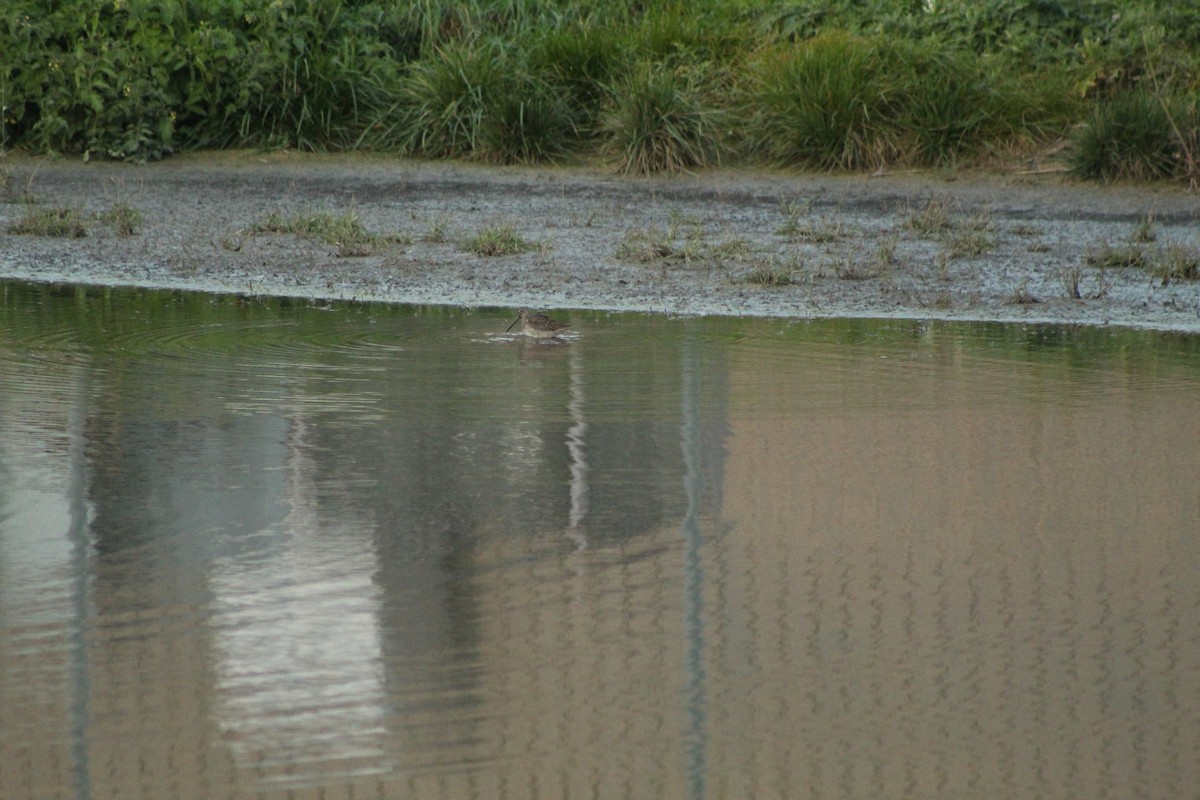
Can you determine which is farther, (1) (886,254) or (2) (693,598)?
(1) (886,254)

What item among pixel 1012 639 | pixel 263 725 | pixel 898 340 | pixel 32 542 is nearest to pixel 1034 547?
pixel 1012 639

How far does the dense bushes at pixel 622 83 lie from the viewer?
49.4 feet

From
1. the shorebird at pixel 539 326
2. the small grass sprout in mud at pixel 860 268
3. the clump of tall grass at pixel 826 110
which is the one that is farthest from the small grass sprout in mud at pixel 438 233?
the clump of tall grass at pixel 826 110

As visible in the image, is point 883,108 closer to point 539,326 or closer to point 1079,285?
point 1079,285

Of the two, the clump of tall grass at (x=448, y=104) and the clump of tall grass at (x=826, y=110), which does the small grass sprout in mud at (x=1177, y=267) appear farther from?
the clump of tall grass at (x=448, y=104)

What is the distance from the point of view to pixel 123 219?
12.3 meters

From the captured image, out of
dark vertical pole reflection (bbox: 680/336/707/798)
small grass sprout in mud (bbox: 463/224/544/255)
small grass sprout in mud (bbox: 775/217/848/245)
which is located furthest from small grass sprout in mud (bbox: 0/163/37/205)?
dark vertical pole reflection (bbox: 680/336/707/798)

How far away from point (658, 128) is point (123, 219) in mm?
4713

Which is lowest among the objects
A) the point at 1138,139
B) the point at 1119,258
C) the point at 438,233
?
the point at 1119,258

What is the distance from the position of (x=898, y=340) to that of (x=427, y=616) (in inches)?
182

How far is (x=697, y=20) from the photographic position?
677 inches

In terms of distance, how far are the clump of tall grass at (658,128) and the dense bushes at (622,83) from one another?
0.06 ft

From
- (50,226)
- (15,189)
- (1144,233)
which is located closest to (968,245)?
(1144,233)

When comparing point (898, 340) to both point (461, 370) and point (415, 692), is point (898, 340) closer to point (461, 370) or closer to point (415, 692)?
point (461, 370)
